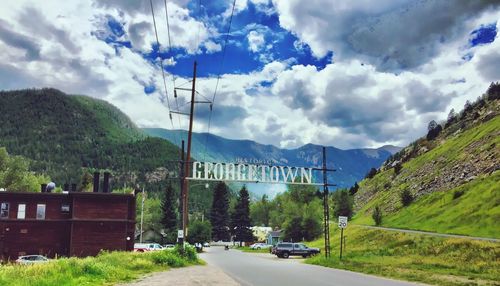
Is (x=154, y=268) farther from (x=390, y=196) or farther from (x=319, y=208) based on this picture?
(x=390, y=196)

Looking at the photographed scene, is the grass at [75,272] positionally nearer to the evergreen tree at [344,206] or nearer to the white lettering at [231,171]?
the white lettering at [231,171]

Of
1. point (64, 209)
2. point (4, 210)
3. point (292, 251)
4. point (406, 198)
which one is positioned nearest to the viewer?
point (292, 251)

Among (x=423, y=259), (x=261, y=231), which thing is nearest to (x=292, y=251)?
(x=423, y=259)

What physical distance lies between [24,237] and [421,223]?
6087cm

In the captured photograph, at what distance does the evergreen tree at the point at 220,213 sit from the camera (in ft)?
533

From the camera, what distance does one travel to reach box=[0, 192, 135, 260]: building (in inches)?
2445

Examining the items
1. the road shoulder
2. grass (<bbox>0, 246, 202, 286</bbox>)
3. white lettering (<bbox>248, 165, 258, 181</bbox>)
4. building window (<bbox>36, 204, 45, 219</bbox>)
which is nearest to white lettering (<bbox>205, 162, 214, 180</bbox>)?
white lettering (<bbox>248, 165, 258, 181</bbox>)

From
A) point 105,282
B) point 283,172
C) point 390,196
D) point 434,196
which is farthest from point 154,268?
point 390,196

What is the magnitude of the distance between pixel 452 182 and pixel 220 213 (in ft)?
274

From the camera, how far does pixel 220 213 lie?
163 metres

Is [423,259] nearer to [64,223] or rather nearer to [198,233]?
[64,223]

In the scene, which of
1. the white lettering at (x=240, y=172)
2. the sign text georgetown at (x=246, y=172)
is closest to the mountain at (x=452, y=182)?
the sign text georgetown at (x=246, y=172)

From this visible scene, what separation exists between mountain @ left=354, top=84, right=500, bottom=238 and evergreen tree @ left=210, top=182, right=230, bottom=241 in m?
42.7

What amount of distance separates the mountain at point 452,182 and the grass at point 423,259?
863 cm
